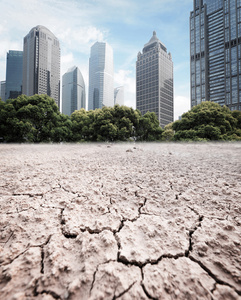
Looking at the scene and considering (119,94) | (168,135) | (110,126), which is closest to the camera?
(110,126)

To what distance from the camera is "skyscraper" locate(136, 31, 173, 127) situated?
→ 7987 centimetres

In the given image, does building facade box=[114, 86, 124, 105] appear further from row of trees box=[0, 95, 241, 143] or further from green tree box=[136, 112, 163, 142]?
row of trees box=[0, 95, 241, 143]

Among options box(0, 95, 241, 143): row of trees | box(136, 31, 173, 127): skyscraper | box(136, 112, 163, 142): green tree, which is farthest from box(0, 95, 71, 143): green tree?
box(136, 31, 173, 127): skyscraper

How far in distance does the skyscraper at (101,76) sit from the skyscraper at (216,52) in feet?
173

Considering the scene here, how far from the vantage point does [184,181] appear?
2125mm

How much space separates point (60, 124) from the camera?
46.3 feet

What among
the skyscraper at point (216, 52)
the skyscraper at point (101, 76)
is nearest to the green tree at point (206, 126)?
the skyscraper at point (216, 52)

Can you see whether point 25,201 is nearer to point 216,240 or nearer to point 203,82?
point 216,240

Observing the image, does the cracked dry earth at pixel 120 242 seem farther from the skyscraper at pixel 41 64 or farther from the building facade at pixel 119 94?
the building facade at pixel 119 94

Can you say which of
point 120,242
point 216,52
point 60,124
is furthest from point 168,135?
point 216,52

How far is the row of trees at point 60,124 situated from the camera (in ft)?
39.5

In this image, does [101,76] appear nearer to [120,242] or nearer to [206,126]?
[206,126]

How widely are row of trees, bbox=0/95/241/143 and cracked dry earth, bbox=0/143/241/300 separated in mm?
11036

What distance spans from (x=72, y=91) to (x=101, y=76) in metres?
40.7
